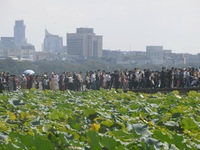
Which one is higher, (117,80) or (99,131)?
(99,131)

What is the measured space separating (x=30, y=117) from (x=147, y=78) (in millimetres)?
23504

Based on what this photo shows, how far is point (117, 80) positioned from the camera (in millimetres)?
32281

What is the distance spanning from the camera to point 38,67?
125 m

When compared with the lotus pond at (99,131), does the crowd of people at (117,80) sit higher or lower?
lower

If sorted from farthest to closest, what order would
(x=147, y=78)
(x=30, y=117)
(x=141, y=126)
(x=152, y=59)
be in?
(x=152, y=59) → (x=147, y=78) → (x=30, y=117) → (x=141, y=126)

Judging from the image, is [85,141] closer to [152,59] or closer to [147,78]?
[147,78]

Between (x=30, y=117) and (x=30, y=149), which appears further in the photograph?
(x=30, y=117)

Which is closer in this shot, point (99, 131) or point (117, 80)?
point (99, 131)

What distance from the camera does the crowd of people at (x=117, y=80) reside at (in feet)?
97.2

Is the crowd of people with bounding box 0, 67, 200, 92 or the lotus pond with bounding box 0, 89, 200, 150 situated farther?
the crowd of people with bounding box 0, 67, 200, 92

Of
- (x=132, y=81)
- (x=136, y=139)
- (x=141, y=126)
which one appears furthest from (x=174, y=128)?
(x=132, y=81)

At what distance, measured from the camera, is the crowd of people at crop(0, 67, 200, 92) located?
2964 cm

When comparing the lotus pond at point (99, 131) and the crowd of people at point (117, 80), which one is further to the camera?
the crowd of people at point (117, 80)

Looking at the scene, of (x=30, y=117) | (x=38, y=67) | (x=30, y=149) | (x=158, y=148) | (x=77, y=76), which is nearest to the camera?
(x=30, y=149)
